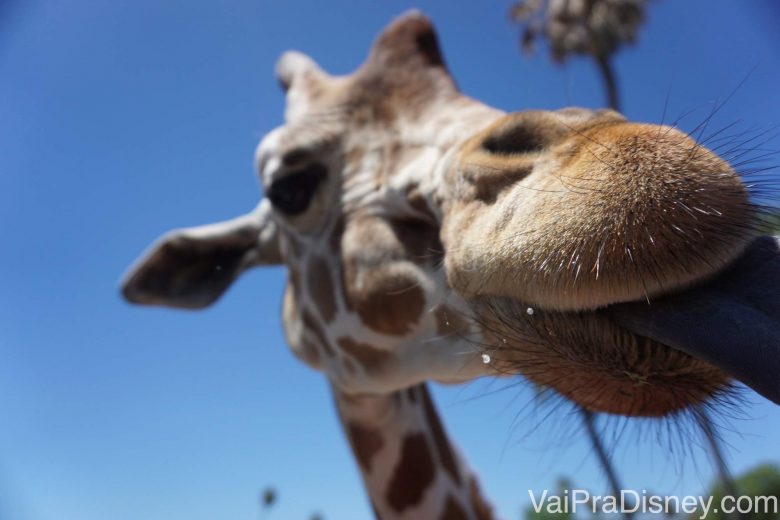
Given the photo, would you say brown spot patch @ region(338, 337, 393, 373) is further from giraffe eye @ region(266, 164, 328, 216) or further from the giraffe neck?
giraffe eye @ region(266, 164, 328, 216)

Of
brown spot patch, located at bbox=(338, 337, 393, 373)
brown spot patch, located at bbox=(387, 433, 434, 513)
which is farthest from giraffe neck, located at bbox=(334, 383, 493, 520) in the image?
brown spot patch, located at bbox=(338, 337, 393, 373)

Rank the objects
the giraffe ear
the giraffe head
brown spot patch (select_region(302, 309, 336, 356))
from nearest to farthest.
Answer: the giraffe head
brown spot patch (select_region(302, 309, 336, 356))
the giraffe ear

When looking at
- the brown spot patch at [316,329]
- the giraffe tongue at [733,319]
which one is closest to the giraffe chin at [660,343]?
the giraffe tongue at [733,319]

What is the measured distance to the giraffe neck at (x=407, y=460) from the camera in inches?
127

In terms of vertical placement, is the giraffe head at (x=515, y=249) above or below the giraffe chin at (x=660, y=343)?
above

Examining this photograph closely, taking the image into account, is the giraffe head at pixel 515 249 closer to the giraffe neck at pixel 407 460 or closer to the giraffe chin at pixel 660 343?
the giraffe chin at pixel 660 343

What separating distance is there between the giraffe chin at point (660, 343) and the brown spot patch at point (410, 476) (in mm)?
1539

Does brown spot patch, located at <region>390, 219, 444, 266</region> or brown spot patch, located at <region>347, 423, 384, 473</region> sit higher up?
brown spot patch, located at <region>390, 219, 444, 266</region>

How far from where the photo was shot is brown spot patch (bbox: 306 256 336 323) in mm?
3189

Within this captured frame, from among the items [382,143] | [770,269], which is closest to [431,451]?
[382,143]

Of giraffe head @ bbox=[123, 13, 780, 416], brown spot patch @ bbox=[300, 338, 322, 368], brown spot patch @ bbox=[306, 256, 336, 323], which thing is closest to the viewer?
giraffe head @ bbox=[123, 13, 780, 416]

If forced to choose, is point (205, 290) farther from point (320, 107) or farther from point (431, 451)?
point (431, 451)

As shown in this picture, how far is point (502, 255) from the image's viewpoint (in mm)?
1673

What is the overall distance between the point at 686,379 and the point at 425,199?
130 centimetres
